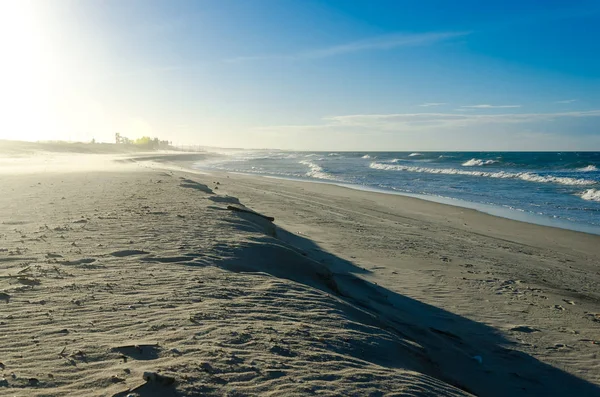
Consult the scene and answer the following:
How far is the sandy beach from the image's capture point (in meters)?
3.14

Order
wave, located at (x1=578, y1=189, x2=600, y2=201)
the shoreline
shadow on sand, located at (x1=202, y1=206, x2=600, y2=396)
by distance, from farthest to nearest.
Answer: wave, located at (x1=578, y1=189, x2=600, y2=201) → the shoreline → shadow on sand, located at (x1=202, y1=206, x2=600, y2=396)

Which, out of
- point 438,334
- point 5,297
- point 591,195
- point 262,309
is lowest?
point 438,334

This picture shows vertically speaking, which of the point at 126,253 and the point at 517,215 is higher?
the point at 126,253

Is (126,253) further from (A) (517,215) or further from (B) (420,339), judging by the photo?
(A) (517,215)

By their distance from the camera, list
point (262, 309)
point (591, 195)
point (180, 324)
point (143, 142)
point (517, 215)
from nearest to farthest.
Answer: point (180, 324) → point (262, 309) → point (517, 215) → point (591, 195) → point (143, 142)

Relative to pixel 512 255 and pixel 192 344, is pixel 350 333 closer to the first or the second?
pixel 192 344

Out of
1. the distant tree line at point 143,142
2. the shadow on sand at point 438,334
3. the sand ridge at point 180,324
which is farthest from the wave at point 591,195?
the distant tree line at point 143,142

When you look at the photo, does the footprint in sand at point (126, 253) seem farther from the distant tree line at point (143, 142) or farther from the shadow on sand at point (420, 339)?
the distant tree line at point (143, 142)

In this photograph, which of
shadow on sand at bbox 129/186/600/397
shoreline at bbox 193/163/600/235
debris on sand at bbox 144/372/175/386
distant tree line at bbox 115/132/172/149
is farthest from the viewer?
distant tree line at bbox 115/132/172/149

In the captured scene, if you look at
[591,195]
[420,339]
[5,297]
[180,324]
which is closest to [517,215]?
[591,195]

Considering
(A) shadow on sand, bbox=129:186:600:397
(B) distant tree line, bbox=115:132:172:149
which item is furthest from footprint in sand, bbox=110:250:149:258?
(B) distant tree line, bbox=115:132:172:149

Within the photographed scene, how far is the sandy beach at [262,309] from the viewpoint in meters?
3.14

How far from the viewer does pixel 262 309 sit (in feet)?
14.7

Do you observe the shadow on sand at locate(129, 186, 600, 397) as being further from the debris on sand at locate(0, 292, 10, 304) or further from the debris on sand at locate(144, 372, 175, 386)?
the debris on sand at locate(0, 292, 10, 304)
